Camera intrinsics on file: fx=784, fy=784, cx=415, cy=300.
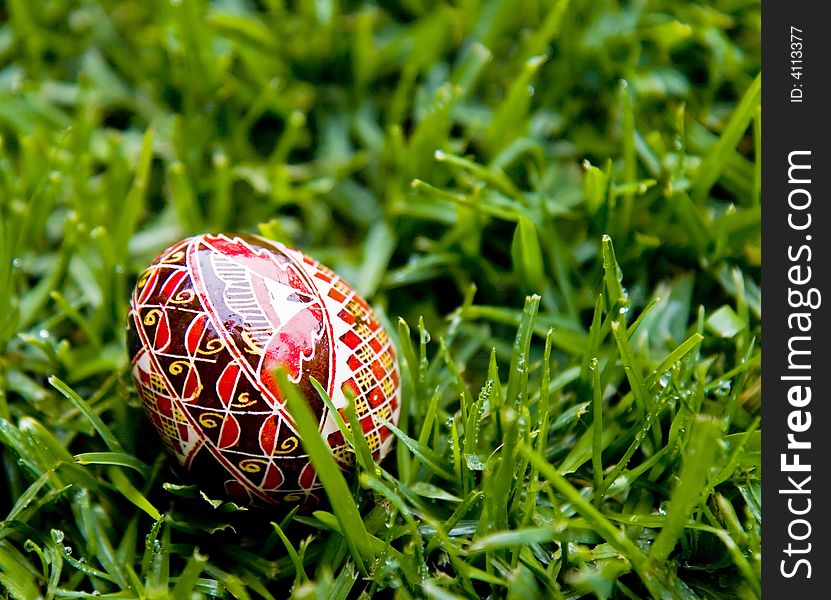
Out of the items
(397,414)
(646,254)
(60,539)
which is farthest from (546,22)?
(60,539)

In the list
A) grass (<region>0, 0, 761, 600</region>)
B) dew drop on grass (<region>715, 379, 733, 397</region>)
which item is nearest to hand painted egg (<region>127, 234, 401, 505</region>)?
grass (<region>0, 0, 761, 600</region>)

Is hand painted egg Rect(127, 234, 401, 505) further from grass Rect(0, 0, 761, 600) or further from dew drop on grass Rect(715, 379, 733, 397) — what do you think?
dew drop on grass Rect(715, 379, 733, 397)

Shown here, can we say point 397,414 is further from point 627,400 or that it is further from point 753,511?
→ point 753,511

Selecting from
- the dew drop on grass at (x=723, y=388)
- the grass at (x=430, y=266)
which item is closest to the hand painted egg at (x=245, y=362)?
the grass at (x=430, y=266)

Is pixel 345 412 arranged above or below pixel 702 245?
below

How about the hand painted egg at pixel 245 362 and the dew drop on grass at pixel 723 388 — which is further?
the dew drop on grass at pixel 723 388
